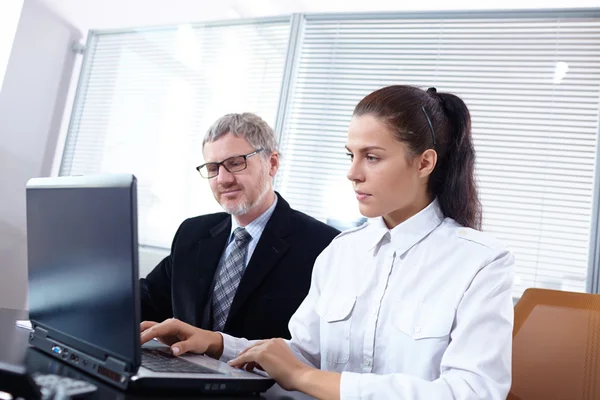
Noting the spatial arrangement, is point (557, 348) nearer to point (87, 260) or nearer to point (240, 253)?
point (240, 253)

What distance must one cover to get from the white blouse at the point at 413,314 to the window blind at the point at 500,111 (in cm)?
178

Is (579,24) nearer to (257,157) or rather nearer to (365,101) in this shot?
(257,157)

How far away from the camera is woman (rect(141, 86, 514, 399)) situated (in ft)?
3.43

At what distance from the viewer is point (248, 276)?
1.92 meters

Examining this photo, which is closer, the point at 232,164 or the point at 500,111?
the point at 232,164

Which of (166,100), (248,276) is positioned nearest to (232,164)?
(248,276)

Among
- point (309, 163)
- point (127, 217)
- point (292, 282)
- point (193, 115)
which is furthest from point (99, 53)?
point (127, 217)

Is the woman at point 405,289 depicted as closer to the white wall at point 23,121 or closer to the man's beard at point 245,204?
the man's beard at point 245,204

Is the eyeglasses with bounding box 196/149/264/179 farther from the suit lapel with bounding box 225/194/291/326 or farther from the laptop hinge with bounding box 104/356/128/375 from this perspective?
the laptop hinge with bounding box 104/356/128/375

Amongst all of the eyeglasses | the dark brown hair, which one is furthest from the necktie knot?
the dark brown hair

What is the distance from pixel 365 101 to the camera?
1.35 m

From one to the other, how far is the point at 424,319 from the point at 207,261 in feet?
3.38

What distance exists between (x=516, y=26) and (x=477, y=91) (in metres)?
0.41

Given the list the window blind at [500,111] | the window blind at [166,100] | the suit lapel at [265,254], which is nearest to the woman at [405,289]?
the suit lapel at [265,254]
